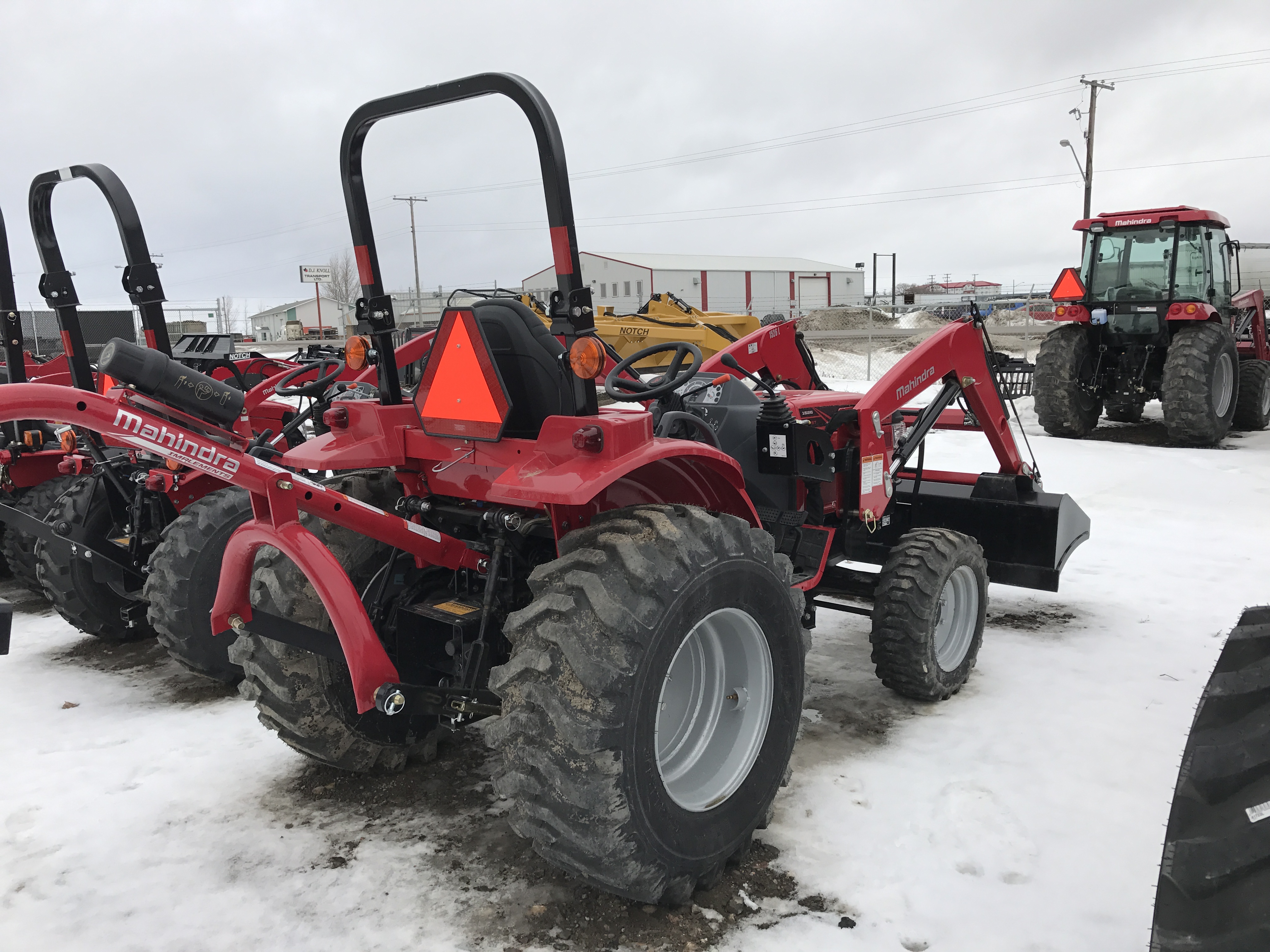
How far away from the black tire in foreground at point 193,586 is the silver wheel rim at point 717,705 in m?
2.37

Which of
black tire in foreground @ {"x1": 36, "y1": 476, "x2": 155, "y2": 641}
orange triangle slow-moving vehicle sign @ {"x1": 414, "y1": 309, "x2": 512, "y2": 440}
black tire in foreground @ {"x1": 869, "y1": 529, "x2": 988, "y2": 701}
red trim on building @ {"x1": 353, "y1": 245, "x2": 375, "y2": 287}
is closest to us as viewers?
orange triangle slow-moving vehicle sign @ {"x1": 414, "y1": 309, "x2": 512, "y2": 440}

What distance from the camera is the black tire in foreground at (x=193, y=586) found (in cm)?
421

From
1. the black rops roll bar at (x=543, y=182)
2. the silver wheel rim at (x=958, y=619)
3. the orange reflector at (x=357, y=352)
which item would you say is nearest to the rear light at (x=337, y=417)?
the orange reflector at (x=357, y=352)

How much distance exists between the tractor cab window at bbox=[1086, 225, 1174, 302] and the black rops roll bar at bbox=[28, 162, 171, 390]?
10764 mm

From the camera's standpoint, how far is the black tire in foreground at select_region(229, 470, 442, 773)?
3.00m

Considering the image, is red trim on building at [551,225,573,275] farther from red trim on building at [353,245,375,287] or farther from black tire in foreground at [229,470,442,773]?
black tire in foreground at [229,470,442,773]

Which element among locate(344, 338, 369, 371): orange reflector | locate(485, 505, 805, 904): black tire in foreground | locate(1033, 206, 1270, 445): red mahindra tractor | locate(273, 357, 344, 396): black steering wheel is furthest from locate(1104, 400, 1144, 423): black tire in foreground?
locate(344, 338, 369, 371): orange reflector

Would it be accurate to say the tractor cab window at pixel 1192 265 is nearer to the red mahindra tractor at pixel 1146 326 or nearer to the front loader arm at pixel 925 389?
the red mahindra tractor at pixel 1146 326

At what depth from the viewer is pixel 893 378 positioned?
159 inches

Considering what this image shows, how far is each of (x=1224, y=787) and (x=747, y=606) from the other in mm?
1318

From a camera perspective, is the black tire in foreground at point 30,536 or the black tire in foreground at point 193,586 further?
the black tire in foreground at point 30,536

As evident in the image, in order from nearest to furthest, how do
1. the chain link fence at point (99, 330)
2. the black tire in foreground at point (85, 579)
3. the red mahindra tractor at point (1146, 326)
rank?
the black tire in foreground at point (85, 579) < the red mahindra tractor at point (1146, 326) < the chain link fence at point (99, 330)

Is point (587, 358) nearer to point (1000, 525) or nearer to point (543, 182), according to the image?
point (543, 182)

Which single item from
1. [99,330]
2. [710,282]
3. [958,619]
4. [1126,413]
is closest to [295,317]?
[710,282]
